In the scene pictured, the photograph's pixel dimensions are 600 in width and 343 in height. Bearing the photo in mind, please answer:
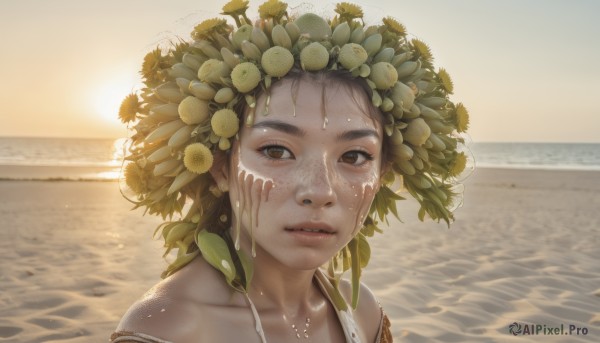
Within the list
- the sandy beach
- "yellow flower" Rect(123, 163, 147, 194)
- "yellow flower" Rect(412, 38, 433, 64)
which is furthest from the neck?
the sandy beach

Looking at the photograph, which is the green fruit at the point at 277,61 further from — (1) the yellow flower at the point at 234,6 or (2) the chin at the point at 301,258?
(2) the chin at the point at 301,258

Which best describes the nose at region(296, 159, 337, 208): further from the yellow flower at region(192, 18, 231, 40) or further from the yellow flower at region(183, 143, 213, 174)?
the yellow flower at region(192, 18, 231, 40)

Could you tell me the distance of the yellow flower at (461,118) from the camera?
9.20 ft

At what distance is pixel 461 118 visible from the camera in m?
2.80

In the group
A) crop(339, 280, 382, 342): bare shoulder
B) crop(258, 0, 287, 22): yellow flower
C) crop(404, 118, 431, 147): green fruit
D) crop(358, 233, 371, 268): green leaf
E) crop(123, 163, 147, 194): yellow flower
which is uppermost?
crop(258, 0, 287, 22): yellow flower

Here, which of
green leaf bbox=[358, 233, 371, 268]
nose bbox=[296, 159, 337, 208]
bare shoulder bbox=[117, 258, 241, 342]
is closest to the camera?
bare shoulder bbox=[117, 258, 241, 342]

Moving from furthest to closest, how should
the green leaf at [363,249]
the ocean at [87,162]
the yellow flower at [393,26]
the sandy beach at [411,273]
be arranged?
the ocean at [87,162]
the sandy beach at [411,273]
the green leaf at [363,249]
the yellow flower at [393,26]

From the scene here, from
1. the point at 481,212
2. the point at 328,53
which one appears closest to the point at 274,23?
the point at 328,53

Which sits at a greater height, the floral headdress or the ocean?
the floral headdress

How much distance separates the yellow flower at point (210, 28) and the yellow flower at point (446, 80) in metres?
1.00

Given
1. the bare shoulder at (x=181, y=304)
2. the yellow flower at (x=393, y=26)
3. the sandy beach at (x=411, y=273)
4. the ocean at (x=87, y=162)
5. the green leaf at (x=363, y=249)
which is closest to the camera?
the bare shoulder at (x=181, y=304)

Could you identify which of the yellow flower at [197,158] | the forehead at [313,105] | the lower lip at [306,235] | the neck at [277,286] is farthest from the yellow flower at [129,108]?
the lower lip at [306,235]

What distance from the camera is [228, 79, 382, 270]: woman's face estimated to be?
2.21 metres

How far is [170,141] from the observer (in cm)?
235
